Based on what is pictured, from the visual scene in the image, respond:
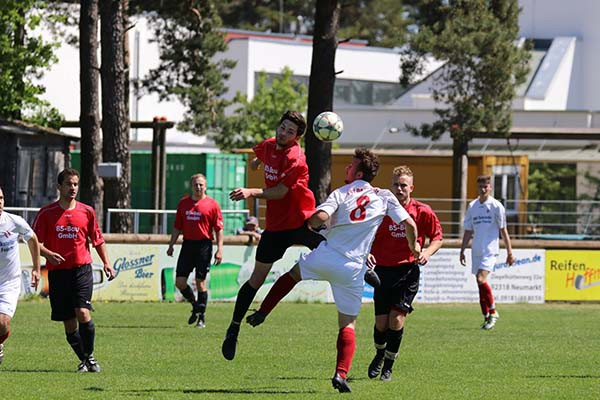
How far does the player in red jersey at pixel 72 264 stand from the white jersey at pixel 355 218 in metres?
3.12

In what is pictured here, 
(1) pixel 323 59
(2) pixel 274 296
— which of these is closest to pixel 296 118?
(2) pixel 274 296

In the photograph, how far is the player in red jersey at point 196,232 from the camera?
66.0 feet

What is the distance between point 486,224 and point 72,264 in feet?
30.2

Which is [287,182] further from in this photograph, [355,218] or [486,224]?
[486,224]

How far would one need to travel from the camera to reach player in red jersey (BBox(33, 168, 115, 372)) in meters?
13.3

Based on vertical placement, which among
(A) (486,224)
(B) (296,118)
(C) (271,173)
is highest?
(B) (296,118)

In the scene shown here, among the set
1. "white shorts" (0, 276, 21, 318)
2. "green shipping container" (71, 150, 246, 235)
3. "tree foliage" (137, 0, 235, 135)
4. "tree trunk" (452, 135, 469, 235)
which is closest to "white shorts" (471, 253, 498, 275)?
"white shorts" (0, 276, 21, 318)

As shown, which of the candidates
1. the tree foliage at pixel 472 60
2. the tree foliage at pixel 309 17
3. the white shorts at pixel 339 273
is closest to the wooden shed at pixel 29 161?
the tree foliage at pixel 472 60

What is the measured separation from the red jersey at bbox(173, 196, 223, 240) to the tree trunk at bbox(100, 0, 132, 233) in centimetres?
853

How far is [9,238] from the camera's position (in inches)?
496

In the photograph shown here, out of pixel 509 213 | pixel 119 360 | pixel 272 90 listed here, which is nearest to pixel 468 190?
pixel 509 213

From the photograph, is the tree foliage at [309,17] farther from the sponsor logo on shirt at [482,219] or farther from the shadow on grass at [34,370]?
the shadow on grass at [34,370]

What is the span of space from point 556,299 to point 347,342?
17563 millimetres

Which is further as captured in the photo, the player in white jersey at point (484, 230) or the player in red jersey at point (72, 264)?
the player in white jersey at point (484, 230)
